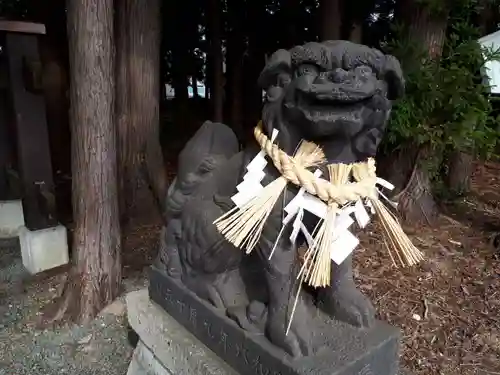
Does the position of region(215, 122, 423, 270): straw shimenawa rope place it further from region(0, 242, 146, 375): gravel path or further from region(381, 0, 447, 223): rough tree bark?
region(381, 0, 447, 223): rough tree bark

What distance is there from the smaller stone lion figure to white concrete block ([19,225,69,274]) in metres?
1.27

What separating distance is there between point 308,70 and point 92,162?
125 centimetres

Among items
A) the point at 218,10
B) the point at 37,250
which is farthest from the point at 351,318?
the point at 218,10

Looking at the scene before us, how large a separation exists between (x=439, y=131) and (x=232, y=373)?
163 centimetres

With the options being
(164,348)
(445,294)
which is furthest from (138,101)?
(445,294)

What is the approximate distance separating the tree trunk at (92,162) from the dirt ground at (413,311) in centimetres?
15

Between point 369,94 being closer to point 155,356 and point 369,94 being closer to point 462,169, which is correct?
point 155,356

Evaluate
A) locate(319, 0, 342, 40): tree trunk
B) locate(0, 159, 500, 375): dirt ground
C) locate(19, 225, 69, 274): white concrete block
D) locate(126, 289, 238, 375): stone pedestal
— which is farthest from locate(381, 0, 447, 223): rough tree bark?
locate(19, 225, 69, 274): white concrete block

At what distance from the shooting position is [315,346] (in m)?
1.08

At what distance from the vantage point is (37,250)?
245 cm

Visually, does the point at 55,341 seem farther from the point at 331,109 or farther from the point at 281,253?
the point at 331,109

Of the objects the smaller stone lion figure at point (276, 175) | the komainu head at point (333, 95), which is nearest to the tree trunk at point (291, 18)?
the smaller stone lion figure at point (276, 175)

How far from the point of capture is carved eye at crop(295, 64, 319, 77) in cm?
98

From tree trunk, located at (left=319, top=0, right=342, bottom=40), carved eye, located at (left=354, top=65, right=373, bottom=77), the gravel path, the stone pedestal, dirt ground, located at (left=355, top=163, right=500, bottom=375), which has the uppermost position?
tree trunk, located at (left=319, top=0, right=342, bottom=40)
